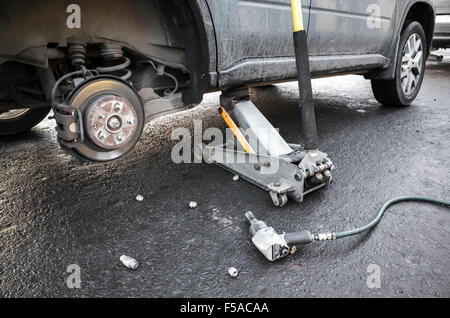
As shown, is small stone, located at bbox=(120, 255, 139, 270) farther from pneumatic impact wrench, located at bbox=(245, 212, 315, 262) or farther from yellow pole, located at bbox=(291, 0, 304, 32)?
yellow pole, located at bbox=(291, 0, 304, 32)

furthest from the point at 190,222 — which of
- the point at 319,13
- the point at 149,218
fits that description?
the point at 319,13

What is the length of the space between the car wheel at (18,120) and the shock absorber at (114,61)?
1567mm

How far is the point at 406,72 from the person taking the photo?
3.24 metres

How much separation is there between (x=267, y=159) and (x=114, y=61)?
102 centimetres

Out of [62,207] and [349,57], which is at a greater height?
[349,57]

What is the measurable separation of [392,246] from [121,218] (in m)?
1.23

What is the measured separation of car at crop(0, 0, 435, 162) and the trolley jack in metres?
0.18

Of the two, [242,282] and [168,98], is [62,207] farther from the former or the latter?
[242,282]

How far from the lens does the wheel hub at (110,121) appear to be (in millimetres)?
1398

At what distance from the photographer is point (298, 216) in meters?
1.57

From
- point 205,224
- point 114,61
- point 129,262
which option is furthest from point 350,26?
point 129,262

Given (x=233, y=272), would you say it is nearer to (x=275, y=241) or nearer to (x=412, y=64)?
(x=275, y=241)
